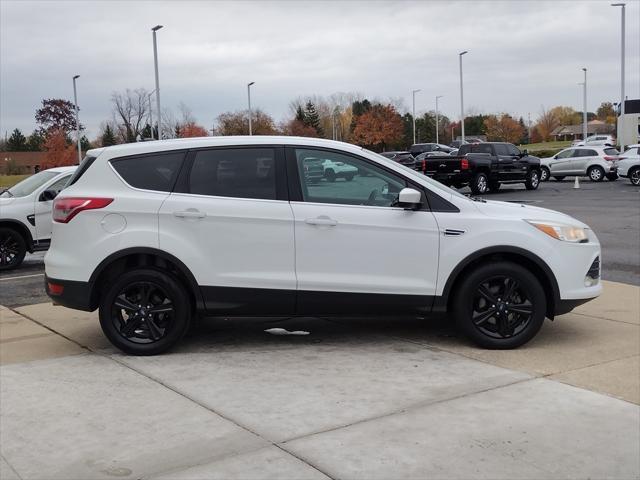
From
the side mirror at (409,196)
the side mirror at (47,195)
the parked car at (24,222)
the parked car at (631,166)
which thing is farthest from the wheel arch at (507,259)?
the parked car at (631,166)

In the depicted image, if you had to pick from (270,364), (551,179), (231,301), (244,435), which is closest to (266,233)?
(231,301)

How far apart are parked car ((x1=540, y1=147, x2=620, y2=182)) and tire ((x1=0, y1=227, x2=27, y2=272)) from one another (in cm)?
2594

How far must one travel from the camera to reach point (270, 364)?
5.54 m

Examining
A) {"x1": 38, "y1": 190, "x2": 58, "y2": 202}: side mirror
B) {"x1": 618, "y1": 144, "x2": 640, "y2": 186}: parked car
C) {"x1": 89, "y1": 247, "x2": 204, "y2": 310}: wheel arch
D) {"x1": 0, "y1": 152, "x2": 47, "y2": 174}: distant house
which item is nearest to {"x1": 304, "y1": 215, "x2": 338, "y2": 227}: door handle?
{"x1": 89, "y1": 247, "x2": 204, "y2": 310}: wheel arch

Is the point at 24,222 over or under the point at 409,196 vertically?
under

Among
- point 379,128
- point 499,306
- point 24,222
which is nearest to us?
point 499,306

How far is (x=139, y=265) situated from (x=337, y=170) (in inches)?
73.8

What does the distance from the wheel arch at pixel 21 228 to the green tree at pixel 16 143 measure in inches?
3880

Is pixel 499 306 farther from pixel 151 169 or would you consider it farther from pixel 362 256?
pixel 151 169

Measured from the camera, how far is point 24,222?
1143cm

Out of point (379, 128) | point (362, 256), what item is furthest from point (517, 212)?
point (379, 128)

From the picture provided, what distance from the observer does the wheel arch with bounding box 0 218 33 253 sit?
11383mm

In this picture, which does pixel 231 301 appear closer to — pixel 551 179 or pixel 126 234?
pixel 126 234

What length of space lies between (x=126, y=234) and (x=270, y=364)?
1615 millimetres
